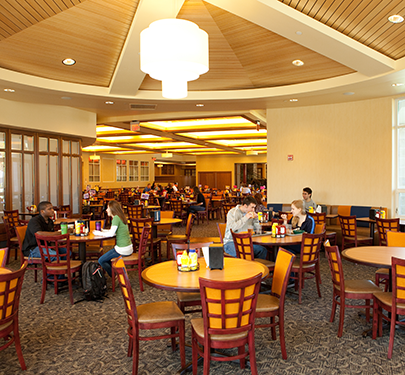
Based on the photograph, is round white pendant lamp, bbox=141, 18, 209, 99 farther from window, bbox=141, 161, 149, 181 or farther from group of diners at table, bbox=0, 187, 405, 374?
window, bbox=141, 161, 149, 181

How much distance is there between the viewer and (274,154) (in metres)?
9.44

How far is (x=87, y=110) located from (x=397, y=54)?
760cm

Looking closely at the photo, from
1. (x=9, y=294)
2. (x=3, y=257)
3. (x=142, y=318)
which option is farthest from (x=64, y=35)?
(x=142, y=318)

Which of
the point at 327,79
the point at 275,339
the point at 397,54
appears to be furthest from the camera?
the point at 327,79

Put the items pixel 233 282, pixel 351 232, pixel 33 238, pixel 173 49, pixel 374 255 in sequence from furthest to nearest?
pixel 351 232 < pixel 33 238 < pixel 374 255 < pixel 173 49 < pixel 233 282

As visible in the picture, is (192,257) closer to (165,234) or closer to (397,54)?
Result: (165,234)

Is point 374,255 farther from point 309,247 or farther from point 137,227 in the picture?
point 137,227

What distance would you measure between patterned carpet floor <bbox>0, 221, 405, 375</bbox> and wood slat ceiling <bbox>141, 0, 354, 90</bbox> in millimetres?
3919

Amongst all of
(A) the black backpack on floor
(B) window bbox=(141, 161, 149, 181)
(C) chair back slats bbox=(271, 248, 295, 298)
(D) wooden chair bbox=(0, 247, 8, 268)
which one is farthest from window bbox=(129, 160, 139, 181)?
(C) chair back slats bbox=(271, 248, 295, 298)

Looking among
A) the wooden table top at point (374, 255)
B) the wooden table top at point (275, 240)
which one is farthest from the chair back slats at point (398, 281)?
the wooden table top at point (275, 240)

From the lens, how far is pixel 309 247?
453cm

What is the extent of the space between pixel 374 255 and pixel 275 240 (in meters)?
1.31

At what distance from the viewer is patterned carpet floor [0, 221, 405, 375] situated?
2.96 metres

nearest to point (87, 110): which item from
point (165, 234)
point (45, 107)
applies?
point (45, 107)
